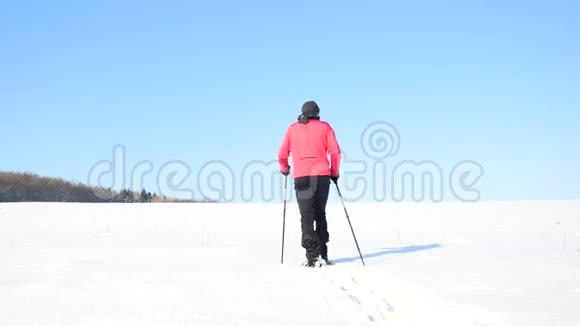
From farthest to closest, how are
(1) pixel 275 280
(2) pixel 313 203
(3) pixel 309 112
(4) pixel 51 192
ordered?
(4) pixel 51 192 < (3) pixel 309 112 < (2) pixel 313 203 < (1) pixel 275 280

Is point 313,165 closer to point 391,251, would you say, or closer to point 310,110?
point 310,110

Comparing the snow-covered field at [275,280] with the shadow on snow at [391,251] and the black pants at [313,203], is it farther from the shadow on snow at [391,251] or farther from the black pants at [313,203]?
the black pants at [313,203]

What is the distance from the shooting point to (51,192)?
110 feet

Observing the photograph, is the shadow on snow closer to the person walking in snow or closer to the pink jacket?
the person walking in snow

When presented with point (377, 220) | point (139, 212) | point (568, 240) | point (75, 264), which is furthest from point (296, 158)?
point (139, 212)

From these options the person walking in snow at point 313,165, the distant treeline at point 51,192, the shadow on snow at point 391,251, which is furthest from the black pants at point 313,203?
the distant treeline at point 51,192

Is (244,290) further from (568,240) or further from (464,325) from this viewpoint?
(568,240)

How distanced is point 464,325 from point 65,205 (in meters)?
18.2

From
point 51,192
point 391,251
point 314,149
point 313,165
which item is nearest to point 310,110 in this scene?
point 314,149

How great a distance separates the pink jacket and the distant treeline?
78.5ft

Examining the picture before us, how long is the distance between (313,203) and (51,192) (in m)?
30.0

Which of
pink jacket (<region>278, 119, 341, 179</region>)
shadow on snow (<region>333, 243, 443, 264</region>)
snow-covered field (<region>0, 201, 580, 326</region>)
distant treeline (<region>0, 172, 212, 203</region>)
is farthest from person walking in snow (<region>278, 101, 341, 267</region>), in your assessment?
distant treeline (<region>0, 172, 212, 203</region>)

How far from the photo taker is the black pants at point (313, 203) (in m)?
7.23

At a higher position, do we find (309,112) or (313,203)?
(309,112)
